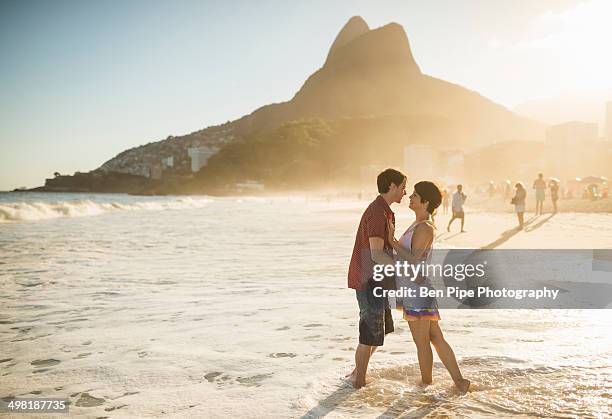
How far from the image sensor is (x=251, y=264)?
1066 cm

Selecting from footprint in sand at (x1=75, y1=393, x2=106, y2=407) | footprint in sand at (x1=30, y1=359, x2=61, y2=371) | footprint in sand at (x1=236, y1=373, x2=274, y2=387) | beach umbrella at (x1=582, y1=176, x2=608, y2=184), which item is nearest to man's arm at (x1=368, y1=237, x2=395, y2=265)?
footprint in sand at (x1=236, y1=373, x2=274, y2=387)

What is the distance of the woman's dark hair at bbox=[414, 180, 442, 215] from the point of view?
11.8 feet

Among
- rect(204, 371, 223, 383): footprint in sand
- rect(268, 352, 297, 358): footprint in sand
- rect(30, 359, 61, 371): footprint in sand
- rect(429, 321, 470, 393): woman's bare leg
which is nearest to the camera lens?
rect(429, 321, 470, 393): woman's bare leg

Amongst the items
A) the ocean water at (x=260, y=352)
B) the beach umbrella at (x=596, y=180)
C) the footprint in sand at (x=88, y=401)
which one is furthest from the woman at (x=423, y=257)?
the beach umbrella at (x=596, y=180)

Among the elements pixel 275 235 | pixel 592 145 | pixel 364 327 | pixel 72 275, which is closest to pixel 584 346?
pixel 364 327

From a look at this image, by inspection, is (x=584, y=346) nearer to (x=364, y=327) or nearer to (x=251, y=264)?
(x=364, y=327)

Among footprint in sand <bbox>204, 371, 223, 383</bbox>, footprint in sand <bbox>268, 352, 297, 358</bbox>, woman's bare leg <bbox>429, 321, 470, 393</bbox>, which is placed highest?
woman's bare leg <bbox>429, 321, 470, 393</bbox>

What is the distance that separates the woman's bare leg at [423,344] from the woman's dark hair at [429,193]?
91 cm

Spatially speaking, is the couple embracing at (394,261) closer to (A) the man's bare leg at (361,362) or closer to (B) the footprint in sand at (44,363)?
(A) the man's bare leg at (361,362)

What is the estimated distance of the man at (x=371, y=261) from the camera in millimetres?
3605

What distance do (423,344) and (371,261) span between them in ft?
2.57

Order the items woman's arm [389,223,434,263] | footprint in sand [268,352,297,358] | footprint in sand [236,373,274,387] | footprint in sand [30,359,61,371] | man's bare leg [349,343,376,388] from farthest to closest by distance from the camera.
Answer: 1. footprint in sand [268,352,297,358]
2. footprint in sand [30,359,61,371]
3. footprint in sand [236,373,274,387]
4. man's bare leg [349,343,376,388]
5. woman's arm [389,223,434,263]

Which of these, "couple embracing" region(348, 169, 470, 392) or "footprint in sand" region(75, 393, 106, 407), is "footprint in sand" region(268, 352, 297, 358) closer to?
"couple embracing" region(348, 169, 470, 392)

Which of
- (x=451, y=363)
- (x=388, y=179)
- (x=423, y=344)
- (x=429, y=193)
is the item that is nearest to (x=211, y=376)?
(x=423, y=344)
